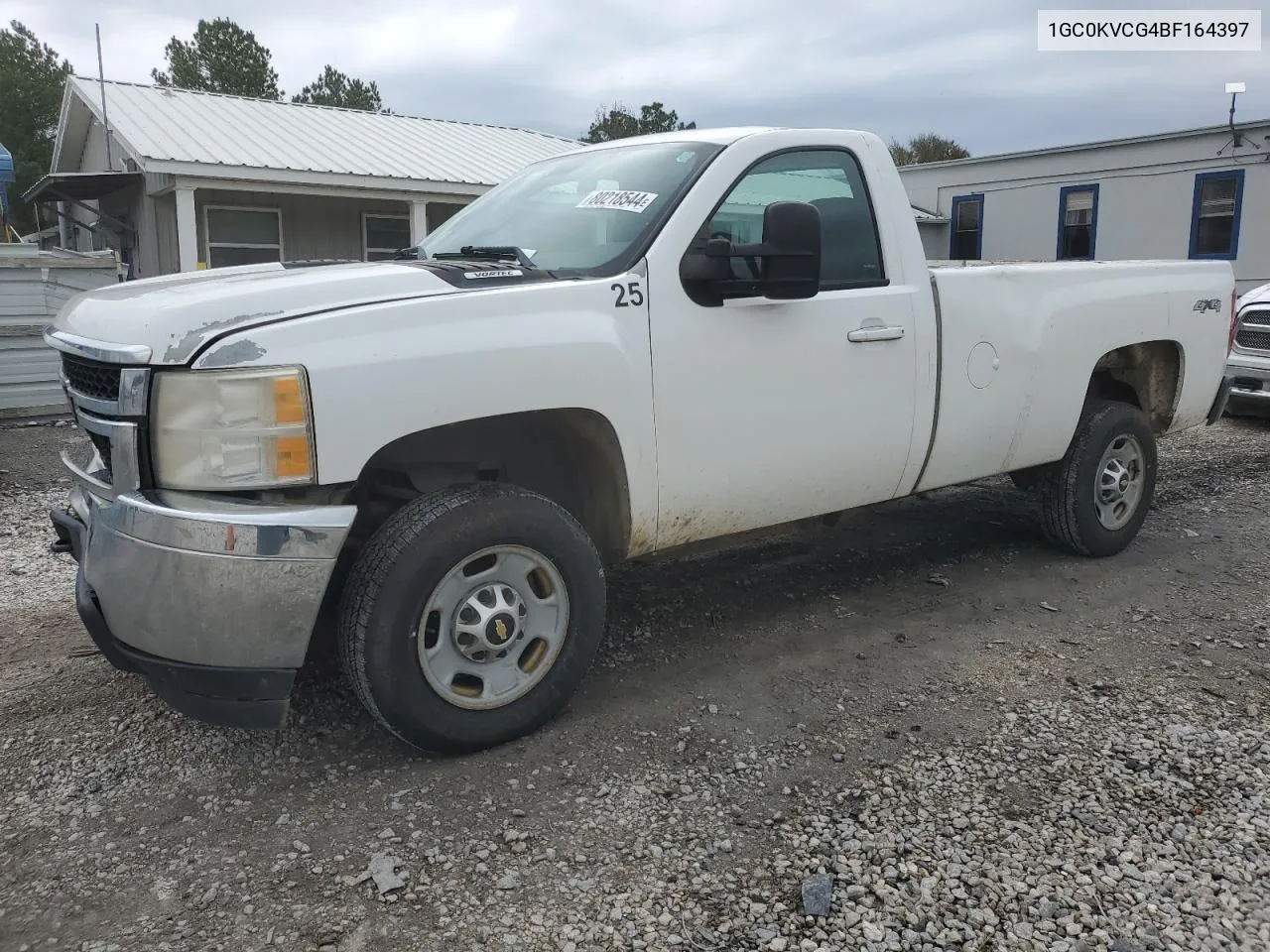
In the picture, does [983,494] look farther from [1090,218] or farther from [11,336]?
[1090,218]

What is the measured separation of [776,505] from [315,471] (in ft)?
6.02

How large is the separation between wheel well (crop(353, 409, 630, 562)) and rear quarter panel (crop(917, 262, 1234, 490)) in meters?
1.59

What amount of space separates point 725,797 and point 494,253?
212 centimetres

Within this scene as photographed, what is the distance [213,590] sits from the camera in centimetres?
277

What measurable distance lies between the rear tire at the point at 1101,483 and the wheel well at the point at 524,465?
273 centimetres

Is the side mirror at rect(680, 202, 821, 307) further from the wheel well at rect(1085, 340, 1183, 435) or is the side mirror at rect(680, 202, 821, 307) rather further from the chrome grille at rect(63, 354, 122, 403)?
the wheel well at rect(1085, 340, 1183, 435)

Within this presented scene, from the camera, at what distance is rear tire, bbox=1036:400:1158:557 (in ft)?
17.1

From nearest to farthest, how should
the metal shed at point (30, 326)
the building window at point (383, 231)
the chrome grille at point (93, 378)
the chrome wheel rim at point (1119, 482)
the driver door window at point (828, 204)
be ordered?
the chrome grille at point (93, 378), the driver door window at point (828, 204), the chrome wheel rim at point (1119, 482), the metal shed at point (30, 326), the building window at point (383, 231)

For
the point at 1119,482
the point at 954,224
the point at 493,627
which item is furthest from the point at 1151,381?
the point at 954,224

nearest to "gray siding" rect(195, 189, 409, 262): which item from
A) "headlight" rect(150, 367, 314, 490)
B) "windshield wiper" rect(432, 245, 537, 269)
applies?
"windshield wiper" rect(432, 245, 537, 269)

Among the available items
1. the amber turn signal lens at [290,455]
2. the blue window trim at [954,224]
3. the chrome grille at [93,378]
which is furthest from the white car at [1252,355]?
the blue window trim at [954,224]

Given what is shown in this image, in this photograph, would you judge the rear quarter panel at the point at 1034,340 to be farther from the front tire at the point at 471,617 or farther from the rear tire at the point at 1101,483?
the front tire at the point at 471,617

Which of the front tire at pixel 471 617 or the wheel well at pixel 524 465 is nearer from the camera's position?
the front tire at pixel 471 617

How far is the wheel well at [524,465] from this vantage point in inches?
131
